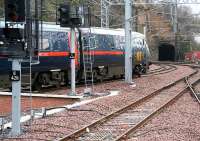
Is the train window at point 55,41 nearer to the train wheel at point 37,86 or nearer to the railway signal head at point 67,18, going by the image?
the train wheel at point 37,86

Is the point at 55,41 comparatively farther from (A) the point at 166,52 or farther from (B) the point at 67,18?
(A) the point at 166,52

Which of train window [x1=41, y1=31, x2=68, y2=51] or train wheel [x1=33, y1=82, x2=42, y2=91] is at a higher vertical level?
train window [x1=41, y1=31, x2=68, y2=51]

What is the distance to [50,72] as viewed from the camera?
2550 centimetres

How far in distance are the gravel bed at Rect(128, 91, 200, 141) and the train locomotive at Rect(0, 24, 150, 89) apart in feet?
20.3

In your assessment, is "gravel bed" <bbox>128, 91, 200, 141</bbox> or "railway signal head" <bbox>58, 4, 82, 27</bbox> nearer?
"gravel bed" <bbox>128, 91, 200, 141</bbox>

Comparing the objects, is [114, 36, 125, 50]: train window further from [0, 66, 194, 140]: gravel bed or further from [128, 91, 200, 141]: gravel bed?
[128, 91, 200, 141]: gravel bed

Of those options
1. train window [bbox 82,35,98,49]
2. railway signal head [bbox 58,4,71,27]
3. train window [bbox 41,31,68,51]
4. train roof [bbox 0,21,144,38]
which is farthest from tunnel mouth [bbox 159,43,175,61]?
railway signal head [bbox 58,4,71,27]

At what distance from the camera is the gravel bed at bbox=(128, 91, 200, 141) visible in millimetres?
12680

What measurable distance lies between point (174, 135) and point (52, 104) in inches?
278

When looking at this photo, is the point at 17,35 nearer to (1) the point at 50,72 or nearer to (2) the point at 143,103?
(2) the point at 143,103

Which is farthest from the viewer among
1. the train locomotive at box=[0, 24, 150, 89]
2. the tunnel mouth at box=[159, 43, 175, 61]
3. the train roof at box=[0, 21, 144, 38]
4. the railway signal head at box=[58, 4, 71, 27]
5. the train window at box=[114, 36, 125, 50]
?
the tunnel mouth at box=[159, 43, 175, 61]

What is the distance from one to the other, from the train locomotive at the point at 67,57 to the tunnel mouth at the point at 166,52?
4122cm

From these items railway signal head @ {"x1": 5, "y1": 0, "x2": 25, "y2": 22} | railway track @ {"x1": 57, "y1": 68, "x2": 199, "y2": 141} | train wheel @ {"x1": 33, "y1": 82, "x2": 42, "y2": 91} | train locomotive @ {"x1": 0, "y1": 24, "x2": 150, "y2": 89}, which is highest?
railway signal head @ {"x1": 5, "y1": 0, "x2": 25, "y2": 22}

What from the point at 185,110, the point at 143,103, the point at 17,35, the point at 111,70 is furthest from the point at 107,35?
the point at 17,35
